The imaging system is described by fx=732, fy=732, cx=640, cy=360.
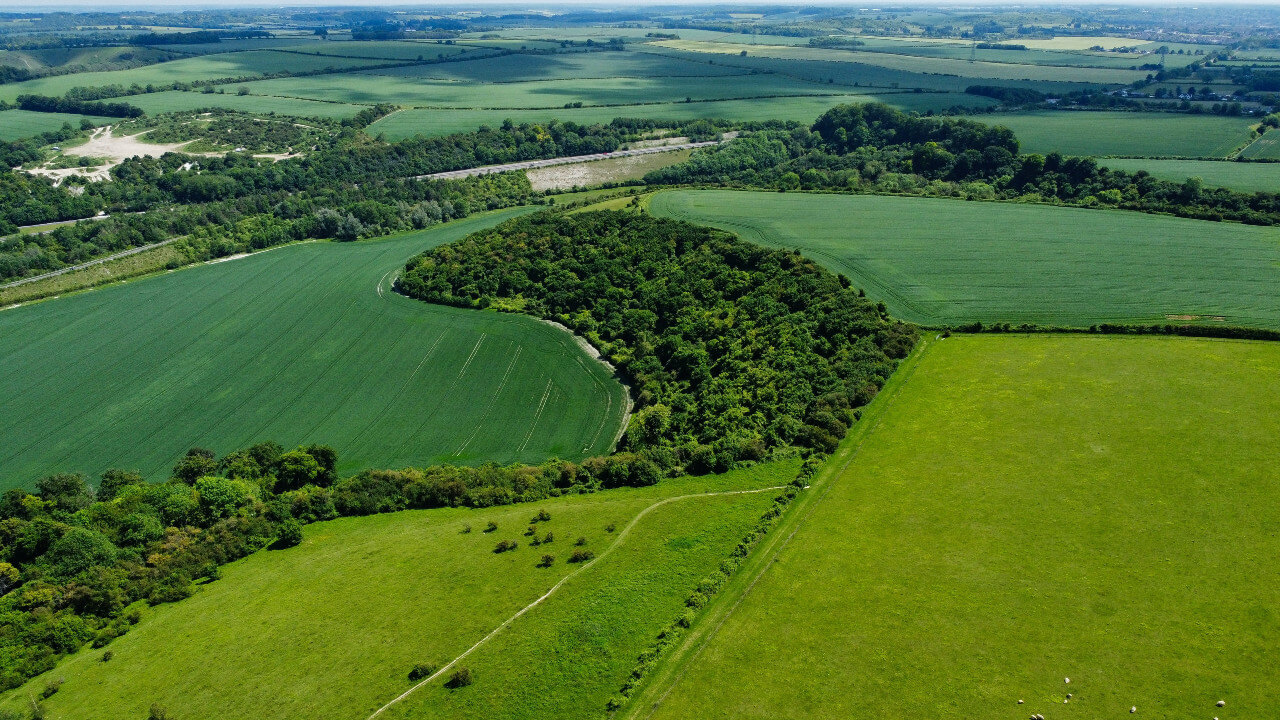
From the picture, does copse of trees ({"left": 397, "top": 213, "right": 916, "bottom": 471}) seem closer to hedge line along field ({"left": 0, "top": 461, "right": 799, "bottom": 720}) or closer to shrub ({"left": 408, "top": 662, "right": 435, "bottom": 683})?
hedge line along field ({"left": 0, "top": 461, "right": 799, "bottom": 720})

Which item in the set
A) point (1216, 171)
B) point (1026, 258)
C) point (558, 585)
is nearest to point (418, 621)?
point (558, 585)

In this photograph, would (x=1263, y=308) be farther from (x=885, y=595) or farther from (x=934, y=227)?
(x=885, y=595)

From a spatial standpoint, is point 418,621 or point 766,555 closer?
point 418,621

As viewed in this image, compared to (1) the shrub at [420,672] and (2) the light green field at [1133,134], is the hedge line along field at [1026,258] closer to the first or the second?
(2) the light green field at [1133,134]

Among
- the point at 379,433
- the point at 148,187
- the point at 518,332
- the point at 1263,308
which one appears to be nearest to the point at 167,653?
the point at 379,433

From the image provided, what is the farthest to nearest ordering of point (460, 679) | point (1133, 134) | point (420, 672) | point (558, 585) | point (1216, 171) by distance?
1. point (1133, 134)
2. point (1216, 171)
3. point (558, 585)
4. point (420, 672)
5. point (460, 679)

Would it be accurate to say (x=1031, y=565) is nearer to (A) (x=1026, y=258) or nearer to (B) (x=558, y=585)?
(B) (x=558, y=585)
